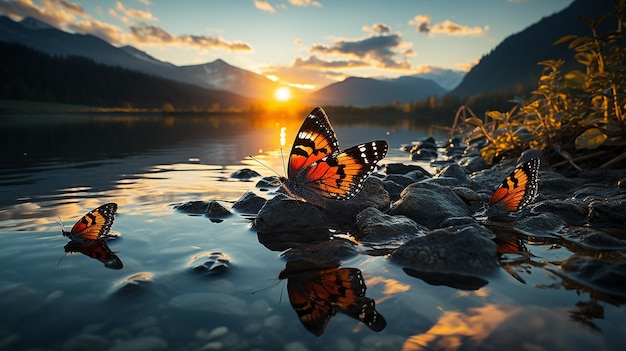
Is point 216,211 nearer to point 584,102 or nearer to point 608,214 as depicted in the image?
point 608,214

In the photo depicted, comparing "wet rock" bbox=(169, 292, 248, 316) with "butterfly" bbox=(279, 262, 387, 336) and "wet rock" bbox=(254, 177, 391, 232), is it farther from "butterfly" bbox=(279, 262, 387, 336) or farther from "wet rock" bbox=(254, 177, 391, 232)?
"wet rock" bbox=(254, 177, 391, 232)

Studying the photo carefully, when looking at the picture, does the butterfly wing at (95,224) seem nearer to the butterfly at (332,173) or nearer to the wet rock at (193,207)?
the wet rock at (193,207)

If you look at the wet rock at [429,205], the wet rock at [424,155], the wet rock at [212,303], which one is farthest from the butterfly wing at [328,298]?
the wet rock at [424,155]

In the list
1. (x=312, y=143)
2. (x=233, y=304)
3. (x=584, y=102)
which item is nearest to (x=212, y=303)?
(x=233, y=304)

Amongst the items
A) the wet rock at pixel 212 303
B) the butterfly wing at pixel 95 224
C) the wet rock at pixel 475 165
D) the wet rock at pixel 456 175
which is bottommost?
the wet rock at pixel 475 165

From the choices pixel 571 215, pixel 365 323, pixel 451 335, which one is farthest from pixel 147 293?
pixel 571 215

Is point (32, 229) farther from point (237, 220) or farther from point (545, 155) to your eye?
point (545, 155)
